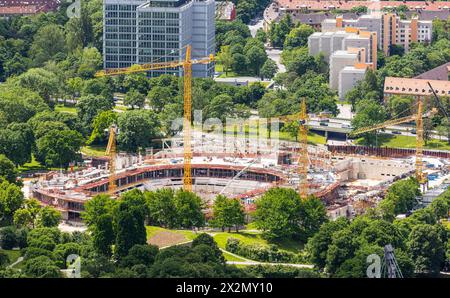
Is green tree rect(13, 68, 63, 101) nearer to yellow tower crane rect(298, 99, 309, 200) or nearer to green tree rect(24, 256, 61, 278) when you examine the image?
yellow tower crane rect(298, 99, 309, 200)

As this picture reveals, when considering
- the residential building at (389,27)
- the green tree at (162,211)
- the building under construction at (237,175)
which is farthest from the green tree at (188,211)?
the residential building at (389,27)

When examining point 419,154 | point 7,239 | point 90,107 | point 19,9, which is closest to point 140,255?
point 7,239

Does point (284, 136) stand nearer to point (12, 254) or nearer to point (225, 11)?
point (12, 254)

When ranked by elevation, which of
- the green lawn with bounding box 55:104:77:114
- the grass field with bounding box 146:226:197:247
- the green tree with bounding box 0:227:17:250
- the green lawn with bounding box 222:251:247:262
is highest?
the green lawn with bounding box 55:104:77:114

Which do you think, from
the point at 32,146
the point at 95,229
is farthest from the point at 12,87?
the point at 95,229

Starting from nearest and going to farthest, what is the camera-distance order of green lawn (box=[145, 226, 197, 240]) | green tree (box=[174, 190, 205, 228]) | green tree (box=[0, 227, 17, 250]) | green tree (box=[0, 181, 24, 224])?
green tree (box=[0, 227, 17, 250]) < green lawn (box=[145, 226, 197, 240]) < green tree (box=[174, 190, 205, 228]) < green tree (box=[0, 181, 24, 224])

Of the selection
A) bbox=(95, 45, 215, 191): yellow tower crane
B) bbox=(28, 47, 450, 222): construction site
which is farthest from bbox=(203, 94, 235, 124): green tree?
bbox=(28, 47, 450, 222): construction site

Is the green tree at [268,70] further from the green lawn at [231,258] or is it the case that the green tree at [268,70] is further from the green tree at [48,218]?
the green lawn at [231,258]
